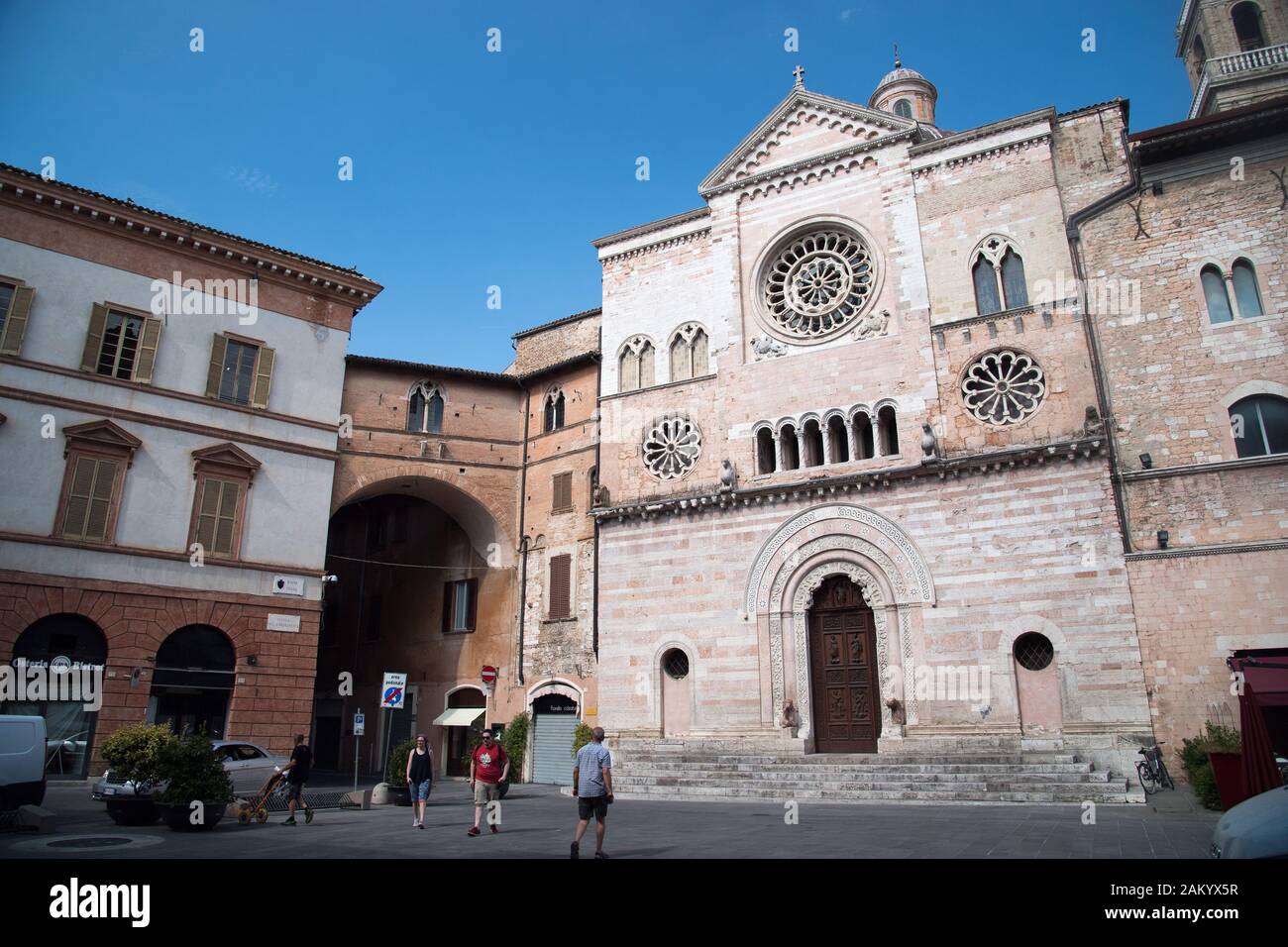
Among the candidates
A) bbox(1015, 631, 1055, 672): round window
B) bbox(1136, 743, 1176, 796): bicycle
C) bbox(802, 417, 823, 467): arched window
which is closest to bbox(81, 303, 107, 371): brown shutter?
bbox(802, 417, 823, 467): arched window

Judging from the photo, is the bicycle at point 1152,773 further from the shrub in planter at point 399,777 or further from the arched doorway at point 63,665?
the arched doorway at point 63,665

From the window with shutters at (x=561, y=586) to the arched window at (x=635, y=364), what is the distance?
6.19 meters

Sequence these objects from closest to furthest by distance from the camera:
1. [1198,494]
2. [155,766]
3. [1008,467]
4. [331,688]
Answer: [155,766] → [1198,494] → [1008,467] → [331,688]

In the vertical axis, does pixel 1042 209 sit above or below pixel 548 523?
above

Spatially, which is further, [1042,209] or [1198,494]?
[1042,209]

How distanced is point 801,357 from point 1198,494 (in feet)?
33.3

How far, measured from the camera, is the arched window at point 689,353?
26.2 metres

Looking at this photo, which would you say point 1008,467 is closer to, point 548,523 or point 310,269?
point 548,523

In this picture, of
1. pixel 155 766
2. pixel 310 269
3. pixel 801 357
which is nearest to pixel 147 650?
pixel 155 766

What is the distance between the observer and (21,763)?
45.7ft

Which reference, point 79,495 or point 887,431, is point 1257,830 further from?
point 79,495

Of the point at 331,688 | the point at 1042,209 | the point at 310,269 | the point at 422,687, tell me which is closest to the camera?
the point at 1042,209
